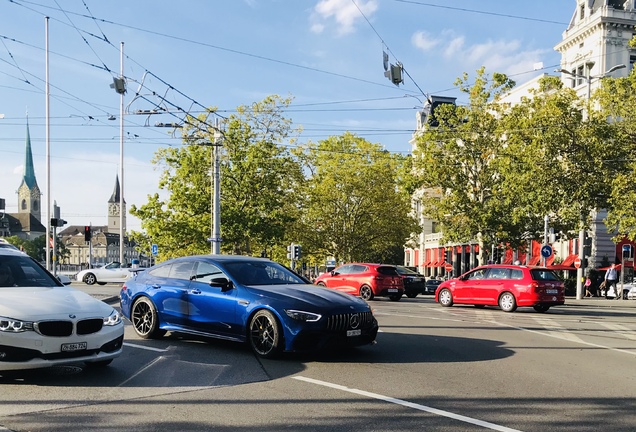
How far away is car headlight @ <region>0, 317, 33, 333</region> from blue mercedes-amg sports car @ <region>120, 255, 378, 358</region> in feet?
10.6

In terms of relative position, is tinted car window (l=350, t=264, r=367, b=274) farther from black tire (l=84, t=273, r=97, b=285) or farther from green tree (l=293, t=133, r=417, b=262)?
green tree (l=293, t=133, r=417, b=262)

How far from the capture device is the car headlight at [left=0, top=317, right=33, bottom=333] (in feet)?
24.5

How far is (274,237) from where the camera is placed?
48.5 m

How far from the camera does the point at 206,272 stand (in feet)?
35.9

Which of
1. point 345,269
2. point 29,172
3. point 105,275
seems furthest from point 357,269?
point 29,172

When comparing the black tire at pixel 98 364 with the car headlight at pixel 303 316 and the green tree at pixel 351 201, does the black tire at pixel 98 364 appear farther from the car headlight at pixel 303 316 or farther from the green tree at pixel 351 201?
the green tree at pixel 351 201

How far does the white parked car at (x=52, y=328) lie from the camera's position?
748cm

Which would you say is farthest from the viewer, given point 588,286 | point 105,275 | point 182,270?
point 588,286

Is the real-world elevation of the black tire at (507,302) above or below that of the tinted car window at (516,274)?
below

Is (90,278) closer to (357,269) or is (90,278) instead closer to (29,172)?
(357,269)

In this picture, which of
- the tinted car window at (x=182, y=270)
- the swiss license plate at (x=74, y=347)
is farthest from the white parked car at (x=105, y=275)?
the swiss license plate at (x=74, y=347)

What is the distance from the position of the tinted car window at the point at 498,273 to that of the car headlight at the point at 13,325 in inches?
679

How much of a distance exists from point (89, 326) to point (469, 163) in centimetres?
3896

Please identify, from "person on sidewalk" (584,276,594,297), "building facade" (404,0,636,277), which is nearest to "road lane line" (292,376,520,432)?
"person on sidewalk" (584,276,594,297)
